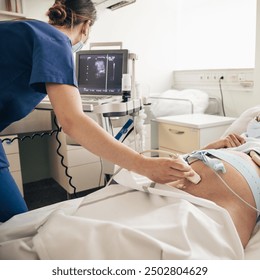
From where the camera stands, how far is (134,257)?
26.1 inches

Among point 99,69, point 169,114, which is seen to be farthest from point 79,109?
point 169,114

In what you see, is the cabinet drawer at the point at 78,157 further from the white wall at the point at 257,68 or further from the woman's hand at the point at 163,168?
the woman's hand at the point at 163,168

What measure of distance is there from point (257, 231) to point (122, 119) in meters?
1.36

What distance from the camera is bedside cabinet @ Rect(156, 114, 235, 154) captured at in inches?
86.7

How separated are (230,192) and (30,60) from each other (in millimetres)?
810

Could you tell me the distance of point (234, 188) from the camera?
1.06 meters

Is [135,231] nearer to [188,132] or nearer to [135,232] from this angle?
[135,232]

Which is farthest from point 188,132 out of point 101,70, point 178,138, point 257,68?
point 101,70

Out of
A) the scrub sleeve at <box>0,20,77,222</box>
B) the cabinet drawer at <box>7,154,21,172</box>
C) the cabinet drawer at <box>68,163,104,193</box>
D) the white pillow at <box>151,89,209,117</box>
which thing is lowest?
the cabinet drawer at <box>68,163,104,193</box>

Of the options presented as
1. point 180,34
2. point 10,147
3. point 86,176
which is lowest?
point 86,176

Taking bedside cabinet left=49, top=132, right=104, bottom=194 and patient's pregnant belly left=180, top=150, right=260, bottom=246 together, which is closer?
patient's pregnant belly left=180, top=150, right=260, bottom=246

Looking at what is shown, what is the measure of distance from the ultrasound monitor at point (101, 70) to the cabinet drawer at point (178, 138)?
0.59 metres

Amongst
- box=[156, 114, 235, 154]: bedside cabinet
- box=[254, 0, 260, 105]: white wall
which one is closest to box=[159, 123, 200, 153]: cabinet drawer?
box=[156, 114, 235, 154]: bedside cabinet

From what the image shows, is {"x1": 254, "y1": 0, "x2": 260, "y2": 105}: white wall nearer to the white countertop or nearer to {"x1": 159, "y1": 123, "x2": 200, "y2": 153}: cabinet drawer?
the white countertop
